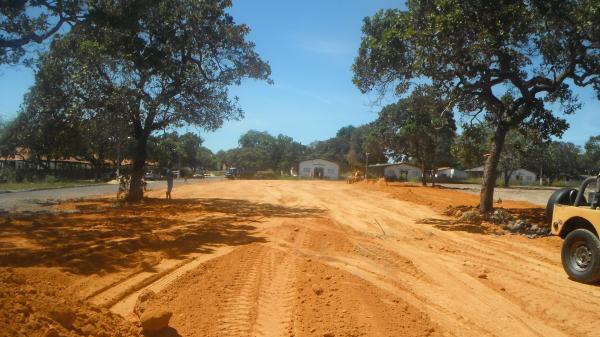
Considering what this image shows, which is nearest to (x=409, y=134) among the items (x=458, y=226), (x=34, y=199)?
(x=458, y=226)

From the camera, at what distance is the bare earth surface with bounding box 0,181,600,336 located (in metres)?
5.10

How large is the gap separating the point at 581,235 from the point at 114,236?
9706 mm

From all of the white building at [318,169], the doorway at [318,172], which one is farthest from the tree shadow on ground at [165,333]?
the white building at [318,169]

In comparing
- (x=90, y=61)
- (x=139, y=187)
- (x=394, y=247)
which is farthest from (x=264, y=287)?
(x=139, y=187)

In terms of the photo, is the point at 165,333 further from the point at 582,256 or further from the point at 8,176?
the point at 8,176

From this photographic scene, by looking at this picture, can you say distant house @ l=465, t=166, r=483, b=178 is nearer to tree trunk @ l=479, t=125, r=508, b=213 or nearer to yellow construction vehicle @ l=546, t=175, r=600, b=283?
tree trunk @ l=479, t=125, r=508, b=213

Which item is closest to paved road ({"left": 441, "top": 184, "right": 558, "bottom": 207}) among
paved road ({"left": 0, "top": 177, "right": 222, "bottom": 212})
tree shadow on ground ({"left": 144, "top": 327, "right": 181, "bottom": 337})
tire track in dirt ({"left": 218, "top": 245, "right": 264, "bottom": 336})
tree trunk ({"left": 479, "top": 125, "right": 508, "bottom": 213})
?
tree trunk ({"left": 479, "top": 125, "right": 508, "bottom": 213})

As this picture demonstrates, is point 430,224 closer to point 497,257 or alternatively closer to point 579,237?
point 497,257

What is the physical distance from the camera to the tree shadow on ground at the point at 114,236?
313 inches

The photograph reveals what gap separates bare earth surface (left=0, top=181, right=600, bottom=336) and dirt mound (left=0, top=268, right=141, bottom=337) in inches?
0.6

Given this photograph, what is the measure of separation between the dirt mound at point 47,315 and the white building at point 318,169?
7796 centimetres

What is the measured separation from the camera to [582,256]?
7961 mm

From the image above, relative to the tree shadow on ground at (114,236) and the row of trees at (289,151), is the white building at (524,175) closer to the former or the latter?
the row of trees at (289,151)

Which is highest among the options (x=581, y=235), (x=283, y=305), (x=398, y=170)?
(x=398, y=170)
